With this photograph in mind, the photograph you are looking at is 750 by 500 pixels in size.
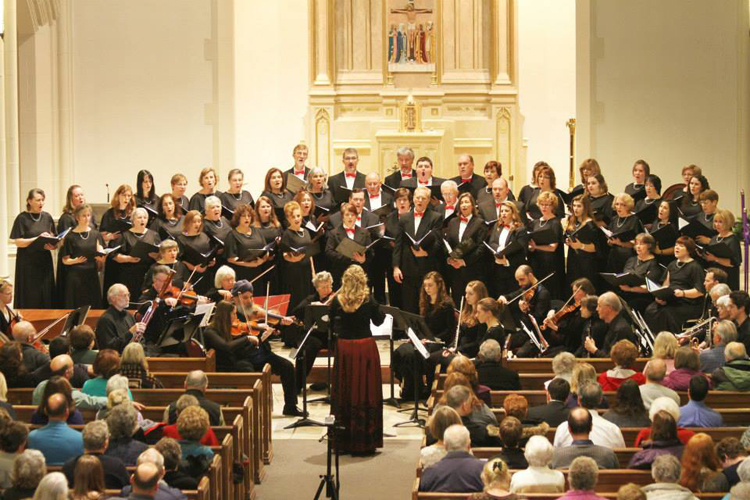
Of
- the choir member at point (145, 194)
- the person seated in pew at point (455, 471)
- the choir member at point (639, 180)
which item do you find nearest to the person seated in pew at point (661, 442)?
the person seated in pew at point (455, 471)

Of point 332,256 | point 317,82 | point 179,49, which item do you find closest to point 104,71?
point 179,49

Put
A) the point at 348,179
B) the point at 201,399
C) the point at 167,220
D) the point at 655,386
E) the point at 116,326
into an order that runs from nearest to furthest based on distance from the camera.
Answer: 1. the point at 201,399
2. the point at 655,386
3. the point at 116,326
4. the point at 167,220
5. the point at 348,179

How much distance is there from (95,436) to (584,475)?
7.26 feet

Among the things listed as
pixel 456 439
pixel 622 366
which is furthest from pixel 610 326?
pixel 456 439

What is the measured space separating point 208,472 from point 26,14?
8164 mm

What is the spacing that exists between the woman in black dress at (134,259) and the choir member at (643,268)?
3.89 metres

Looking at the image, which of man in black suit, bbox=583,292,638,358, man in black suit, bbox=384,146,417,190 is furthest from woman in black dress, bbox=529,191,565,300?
man in black suit, bbox=583,292,638,358

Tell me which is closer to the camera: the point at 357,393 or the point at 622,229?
the point at 357,393

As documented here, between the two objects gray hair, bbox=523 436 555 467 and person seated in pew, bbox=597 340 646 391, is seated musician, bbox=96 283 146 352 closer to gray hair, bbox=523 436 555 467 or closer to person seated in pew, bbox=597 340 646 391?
person seated in pew, bbox=597 340 646 391

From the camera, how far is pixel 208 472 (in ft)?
17.9

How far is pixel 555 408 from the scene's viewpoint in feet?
19.9

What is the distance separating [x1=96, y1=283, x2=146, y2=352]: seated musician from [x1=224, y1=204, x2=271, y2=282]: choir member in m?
1.70

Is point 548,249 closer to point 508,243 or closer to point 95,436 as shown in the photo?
point 508,243

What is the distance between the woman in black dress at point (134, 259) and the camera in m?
9.46
